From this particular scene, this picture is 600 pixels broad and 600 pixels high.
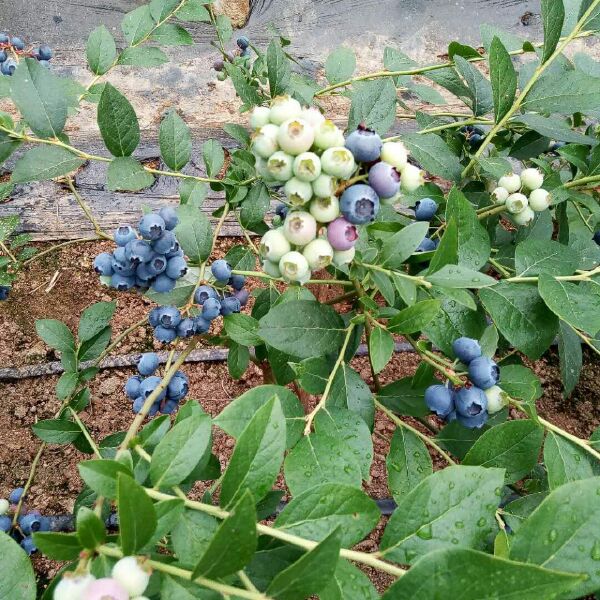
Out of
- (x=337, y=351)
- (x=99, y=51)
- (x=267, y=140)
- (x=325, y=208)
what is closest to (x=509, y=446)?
(x=337, y=351)

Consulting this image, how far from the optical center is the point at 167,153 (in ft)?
3.97

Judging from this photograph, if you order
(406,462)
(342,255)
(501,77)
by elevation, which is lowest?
(406,462)

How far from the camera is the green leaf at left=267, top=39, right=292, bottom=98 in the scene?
1.30 metres

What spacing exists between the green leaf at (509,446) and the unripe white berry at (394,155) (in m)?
0.40

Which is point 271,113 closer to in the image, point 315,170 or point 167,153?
point 315,170

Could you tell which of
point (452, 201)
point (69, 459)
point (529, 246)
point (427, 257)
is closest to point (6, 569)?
point (427, 257)

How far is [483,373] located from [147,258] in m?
0.53

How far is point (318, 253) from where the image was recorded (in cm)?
70

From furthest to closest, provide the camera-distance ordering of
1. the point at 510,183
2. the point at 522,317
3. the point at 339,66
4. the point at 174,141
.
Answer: the point at 339,66, the point at 174,141, the point at 510,183, the point at 522,317

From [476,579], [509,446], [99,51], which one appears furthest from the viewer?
[99,51]

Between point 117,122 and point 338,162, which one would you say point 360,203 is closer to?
point 338,162

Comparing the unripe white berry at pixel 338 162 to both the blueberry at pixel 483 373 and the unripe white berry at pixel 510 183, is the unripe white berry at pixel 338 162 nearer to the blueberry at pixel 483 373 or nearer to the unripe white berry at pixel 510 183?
the blueberry at pixel 483 373

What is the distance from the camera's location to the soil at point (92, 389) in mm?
1702

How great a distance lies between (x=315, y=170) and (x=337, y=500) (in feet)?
1.21
